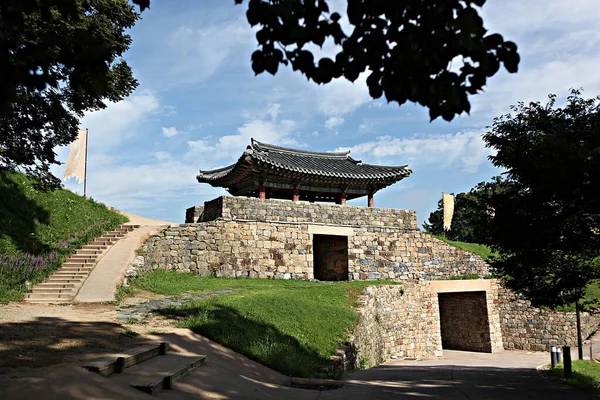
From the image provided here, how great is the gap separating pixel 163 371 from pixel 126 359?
505mm

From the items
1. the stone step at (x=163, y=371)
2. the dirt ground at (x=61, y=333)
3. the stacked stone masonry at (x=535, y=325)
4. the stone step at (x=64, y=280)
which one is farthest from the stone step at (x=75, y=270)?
the stacked stone masonry at (x=535, y=325)

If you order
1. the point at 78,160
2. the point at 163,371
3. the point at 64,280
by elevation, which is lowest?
the point at 163,371

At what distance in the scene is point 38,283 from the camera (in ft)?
39.1

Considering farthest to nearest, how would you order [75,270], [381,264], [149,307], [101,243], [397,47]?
1. [381,264]
2. [101,243]
3. [75,270]
4. [149,307]
5. [397,47]

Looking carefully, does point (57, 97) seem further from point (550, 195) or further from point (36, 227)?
point (550, 195)

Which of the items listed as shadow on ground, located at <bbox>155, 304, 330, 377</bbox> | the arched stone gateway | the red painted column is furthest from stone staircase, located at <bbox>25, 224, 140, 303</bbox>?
the red painted column

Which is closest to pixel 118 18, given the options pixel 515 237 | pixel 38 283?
pixel 38 283

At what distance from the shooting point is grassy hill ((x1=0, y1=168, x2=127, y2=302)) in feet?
39.7

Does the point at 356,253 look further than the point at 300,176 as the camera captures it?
Yes

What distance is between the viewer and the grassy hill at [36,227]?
12.1 meters

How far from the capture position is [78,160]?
24219mm

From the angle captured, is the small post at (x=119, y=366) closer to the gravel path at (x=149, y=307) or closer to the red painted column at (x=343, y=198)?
the gravel path at (x=149, y=307)

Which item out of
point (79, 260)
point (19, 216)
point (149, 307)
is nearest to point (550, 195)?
point (149, 307)

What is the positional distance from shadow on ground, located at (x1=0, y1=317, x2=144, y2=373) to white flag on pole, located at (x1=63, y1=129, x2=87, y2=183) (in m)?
17.3
